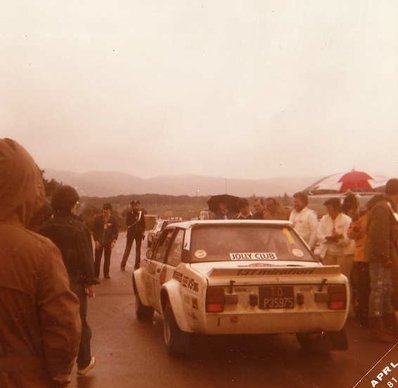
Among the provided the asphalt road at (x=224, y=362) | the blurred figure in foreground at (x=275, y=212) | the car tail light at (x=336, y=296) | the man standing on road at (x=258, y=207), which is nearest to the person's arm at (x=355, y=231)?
the asphalt road at (x=224, y=362)

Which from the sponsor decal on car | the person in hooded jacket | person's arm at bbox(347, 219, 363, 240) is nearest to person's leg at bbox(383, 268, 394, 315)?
person's arm at bbox(347, 219, 363, 240)

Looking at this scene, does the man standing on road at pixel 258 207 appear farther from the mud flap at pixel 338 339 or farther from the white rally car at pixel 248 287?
the mud flap at pixel 338 339

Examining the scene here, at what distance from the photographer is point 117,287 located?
45.7 ft

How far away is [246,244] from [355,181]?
25.4ft

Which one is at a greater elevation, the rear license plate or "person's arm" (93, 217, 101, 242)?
the rear license plate

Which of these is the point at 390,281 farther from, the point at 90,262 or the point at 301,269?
the point at 90,262

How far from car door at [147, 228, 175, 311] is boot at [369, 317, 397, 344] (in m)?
2.27

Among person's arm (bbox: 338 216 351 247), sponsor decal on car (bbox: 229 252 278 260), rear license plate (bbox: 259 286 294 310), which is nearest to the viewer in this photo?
rear license plate (bbox: 259 286 294 310)

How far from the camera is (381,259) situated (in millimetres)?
7922

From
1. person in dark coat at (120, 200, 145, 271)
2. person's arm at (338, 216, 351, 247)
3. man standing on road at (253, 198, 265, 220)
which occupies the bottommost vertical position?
person in dark coat at (120, 200, 145, 271)

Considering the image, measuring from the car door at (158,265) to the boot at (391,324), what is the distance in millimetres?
2460

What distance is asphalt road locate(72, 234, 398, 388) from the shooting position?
624 centimetres

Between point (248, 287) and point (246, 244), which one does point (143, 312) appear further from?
point (248, 287)

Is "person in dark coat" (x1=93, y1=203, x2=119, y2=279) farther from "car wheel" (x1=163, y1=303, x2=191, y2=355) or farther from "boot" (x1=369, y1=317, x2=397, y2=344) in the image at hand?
"car wheel" (x1=163, y1=303, x2=191, y2=355)
